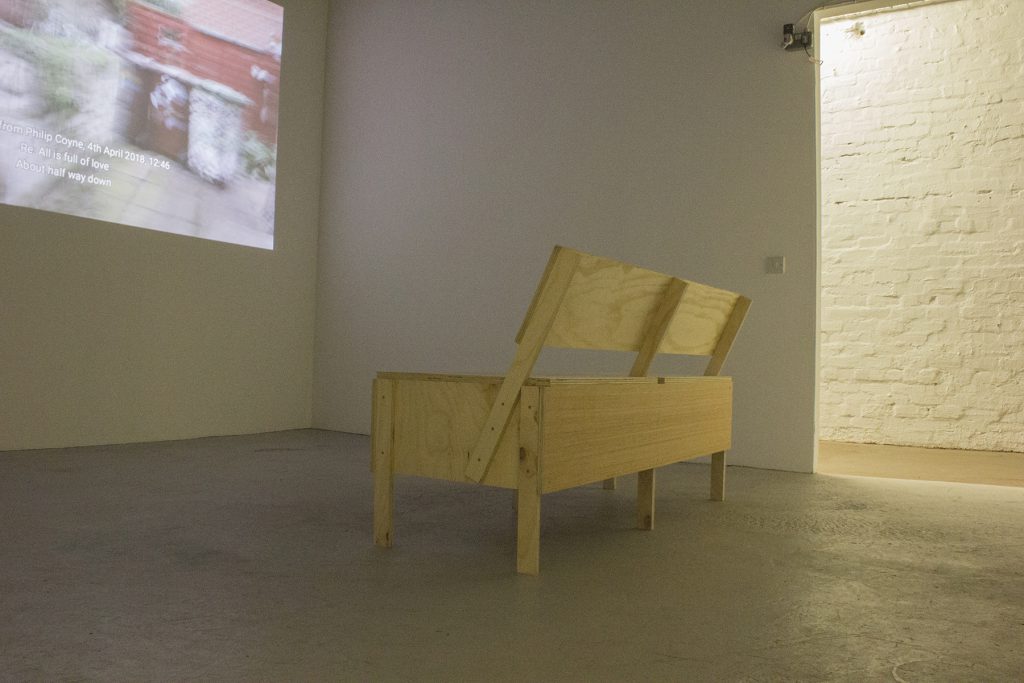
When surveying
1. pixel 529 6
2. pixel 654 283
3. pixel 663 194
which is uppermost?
pixel 529 6

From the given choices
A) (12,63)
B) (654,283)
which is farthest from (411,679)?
(12,63)

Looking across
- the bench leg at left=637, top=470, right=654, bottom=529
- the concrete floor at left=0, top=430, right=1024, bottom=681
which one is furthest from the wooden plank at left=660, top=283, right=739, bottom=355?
the concrete floor at left=0, top=430, right=1024, bottom=681

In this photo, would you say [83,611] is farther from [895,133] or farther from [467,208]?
[895,133]

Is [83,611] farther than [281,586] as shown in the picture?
No

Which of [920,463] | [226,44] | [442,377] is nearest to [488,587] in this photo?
[442,377]

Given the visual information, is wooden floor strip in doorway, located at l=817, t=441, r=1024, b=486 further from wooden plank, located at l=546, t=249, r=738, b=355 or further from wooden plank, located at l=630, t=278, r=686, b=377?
wooden plank, located at l=630, t=278, r=686, b=377

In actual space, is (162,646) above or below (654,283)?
below

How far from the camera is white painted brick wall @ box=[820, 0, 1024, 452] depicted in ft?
17.6

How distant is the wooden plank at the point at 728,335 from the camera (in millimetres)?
3039

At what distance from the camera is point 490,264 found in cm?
523

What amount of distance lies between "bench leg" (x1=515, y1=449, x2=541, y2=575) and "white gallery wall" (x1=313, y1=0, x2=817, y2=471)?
2693mm

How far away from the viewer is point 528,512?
1.92 meters

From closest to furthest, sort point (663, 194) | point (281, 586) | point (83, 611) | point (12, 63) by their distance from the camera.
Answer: point (83, 611) < point (281, 586) < point (12, 63) < point (663, 194)

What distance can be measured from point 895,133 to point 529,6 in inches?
110
